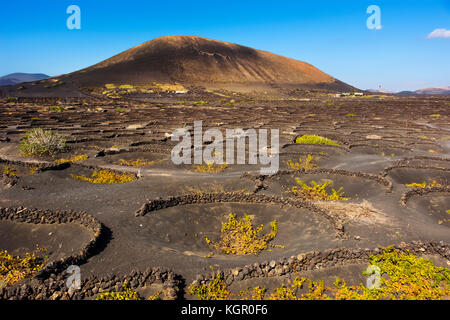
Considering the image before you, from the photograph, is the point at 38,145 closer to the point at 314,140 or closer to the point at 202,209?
the point at 202,209

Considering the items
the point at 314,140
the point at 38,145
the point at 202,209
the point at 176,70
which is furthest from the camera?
the point at 176,70

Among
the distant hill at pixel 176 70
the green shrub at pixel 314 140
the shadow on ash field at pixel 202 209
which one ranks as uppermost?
the distant hill at pixel 176 70

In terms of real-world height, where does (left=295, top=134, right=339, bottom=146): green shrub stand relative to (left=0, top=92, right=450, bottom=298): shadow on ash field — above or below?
above

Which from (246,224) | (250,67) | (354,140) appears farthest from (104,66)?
(246,224)

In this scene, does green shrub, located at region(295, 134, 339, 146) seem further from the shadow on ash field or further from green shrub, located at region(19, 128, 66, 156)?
green shrub, located at region(19, 128, 66, 156)

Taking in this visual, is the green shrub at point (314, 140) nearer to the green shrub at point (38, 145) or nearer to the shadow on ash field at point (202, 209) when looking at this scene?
the shadow on ash field at point (202, 209)

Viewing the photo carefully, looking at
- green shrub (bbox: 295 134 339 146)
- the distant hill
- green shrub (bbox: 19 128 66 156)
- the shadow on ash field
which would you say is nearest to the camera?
the shadow on ash field

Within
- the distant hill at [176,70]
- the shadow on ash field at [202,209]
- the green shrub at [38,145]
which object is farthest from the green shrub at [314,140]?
the distant hill at [176,70]

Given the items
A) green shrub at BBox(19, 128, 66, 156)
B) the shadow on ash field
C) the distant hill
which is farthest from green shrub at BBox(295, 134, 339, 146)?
the distant hill

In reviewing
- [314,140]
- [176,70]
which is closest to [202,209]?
[314,140]

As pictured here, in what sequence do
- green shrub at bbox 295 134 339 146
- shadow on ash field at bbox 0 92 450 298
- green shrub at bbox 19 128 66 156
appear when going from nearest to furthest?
shadow on ash field at bbox 0 92 450 298 < green shrub at bbox 19 128 66 156 < green shrub at bbox 295 134 339 146

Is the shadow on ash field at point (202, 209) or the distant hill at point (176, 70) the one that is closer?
the shadow on ash field at point (202, 209)

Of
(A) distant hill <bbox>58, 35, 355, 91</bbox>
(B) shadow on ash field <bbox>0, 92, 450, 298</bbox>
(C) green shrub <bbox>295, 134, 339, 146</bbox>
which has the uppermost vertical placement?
(A) distant hill <bbox>58, 35, 355, 91</bbox>
